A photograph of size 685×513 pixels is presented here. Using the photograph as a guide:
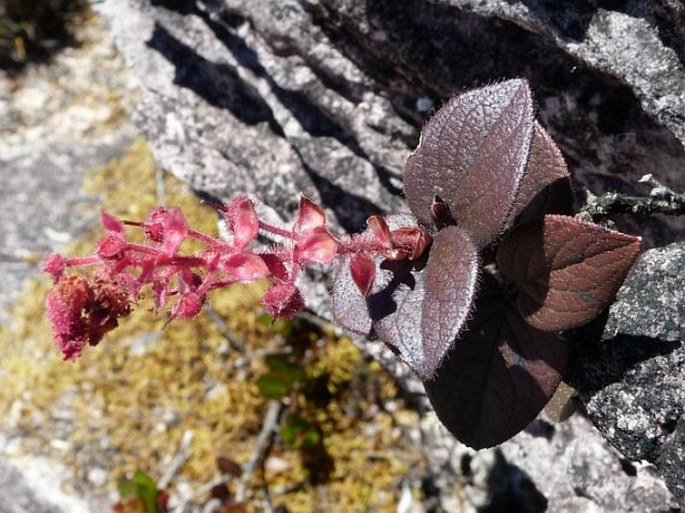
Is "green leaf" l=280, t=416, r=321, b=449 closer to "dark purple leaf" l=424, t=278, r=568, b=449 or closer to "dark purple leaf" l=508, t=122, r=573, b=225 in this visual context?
"dark purple leaf" l=424, t=278, r=568, b=449

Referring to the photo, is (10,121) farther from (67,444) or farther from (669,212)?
(669,212)

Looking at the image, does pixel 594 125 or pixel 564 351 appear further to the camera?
pixel 594 125

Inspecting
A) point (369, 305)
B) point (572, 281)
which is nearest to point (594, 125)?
point (572, 281)

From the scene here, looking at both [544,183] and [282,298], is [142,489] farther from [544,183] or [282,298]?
[544,183]

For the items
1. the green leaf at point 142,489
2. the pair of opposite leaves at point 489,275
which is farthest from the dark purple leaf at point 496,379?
the green leaf at point 142,489

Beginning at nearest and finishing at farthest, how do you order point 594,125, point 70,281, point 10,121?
point 70,281 < point 594,125 < point 10,121

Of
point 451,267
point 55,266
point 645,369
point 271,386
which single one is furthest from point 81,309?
point 271,386

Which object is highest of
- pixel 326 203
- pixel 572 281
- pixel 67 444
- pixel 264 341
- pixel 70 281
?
pixel 572 281
